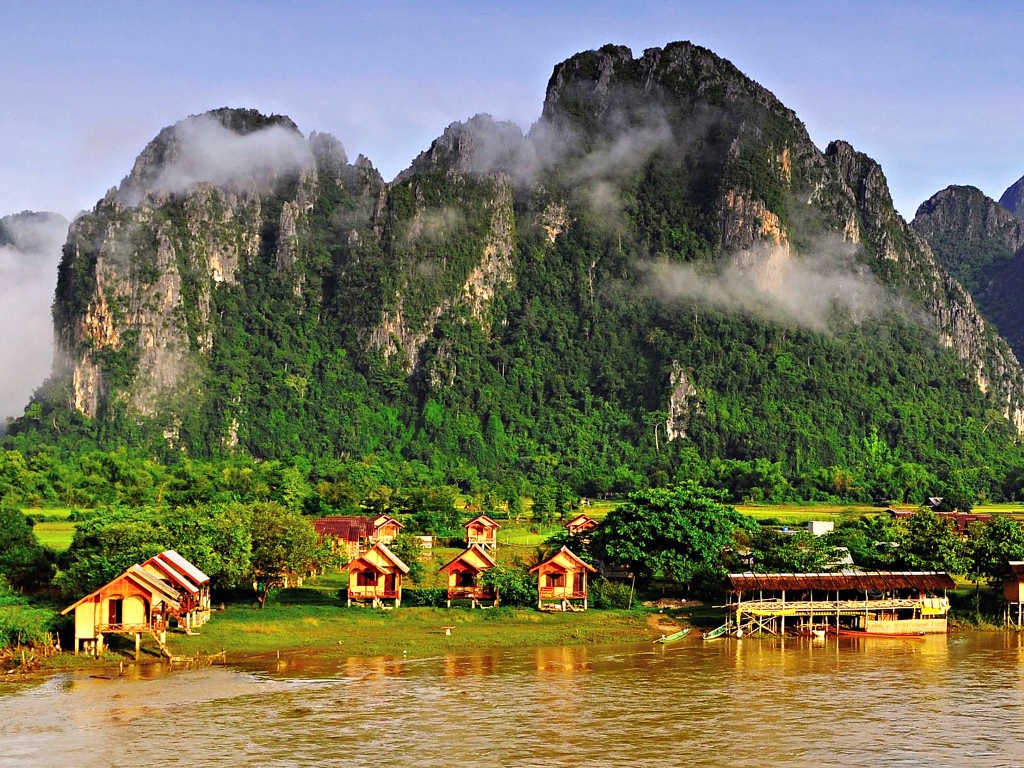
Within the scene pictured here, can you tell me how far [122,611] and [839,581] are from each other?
24654 mm

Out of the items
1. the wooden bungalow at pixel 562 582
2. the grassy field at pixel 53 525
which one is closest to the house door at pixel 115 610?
the wooden bungalow at pixel 562 582

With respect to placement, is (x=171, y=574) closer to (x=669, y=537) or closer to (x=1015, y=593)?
(x=669, y=537)

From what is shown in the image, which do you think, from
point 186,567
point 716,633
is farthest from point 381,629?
point 716,633

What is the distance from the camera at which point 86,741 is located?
95.8ft

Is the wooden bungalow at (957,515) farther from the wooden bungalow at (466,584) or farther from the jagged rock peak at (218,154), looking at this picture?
the jagged rock peak at (218,154)

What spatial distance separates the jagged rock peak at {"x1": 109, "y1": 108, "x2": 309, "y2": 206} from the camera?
142 meters

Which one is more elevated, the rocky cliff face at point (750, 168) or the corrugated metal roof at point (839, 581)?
the rocky cliff face at point (750, 168)

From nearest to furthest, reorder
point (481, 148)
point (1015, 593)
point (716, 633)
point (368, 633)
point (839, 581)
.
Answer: point (368, 633) < point (716, 633) < point (839, 581) < point (1015, 593) < point (481, 148)

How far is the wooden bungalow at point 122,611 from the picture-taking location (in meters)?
38.4

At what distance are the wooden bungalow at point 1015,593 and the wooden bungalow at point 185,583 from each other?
28.9 meters

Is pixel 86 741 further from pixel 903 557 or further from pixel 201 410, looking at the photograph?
pixel 201 410

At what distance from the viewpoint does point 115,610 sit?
1527 inches

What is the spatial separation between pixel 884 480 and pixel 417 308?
52064 millimetres

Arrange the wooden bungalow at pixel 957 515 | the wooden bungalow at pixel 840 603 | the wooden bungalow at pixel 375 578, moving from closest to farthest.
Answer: the wooden bungalow at pixel 840 603
the wooden bungalow at pixel 375 578
the wooden bungalow at pixel 957 515
